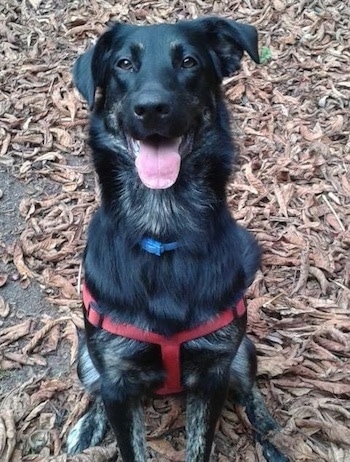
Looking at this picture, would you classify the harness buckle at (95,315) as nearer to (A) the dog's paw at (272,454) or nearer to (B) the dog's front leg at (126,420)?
(B) the dog's front leg at (126,420)

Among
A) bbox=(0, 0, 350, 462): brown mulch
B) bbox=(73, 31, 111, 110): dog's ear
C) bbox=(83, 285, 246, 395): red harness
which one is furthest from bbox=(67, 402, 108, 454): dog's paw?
bbox=(73, 31, 111, 110): dog's ear

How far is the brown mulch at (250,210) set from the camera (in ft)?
12.2

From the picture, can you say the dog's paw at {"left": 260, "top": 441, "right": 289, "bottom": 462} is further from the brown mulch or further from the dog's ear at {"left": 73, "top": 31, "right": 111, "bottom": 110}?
the dog's ear at {"left": 73, "top": 31, "right": 111, "bottom": 110}

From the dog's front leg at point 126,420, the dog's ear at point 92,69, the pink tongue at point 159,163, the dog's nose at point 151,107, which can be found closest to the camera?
the dog's nose at point 151,107

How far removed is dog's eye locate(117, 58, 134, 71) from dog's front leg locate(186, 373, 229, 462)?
54.6 inches

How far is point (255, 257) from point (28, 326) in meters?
1.45

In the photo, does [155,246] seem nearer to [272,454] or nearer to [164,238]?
[164,238]

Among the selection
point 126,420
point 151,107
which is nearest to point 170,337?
point 126,420

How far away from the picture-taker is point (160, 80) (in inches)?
110

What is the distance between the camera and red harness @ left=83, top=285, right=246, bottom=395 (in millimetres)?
2938

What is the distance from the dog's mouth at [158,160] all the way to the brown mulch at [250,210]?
95cm

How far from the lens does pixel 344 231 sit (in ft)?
15.2

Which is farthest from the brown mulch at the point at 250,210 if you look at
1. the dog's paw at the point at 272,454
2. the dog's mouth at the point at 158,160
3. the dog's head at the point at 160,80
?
the dog's mouth at the point at 158,160

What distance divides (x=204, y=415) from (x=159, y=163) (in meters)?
1.21
